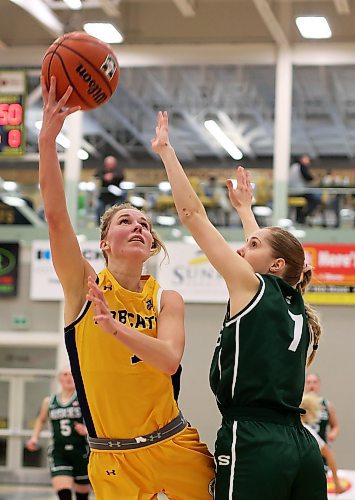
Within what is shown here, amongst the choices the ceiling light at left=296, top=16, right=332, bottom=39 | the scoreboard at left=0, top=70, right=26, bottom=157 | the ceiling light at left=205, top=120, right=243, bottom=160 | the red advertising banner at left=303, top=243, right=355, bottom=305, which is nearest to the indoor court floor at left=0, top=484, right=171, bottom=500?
the red advertising banner at left=303, top=243, right=355, bottom=305

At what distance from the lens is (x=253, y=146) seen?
28750 millimetres

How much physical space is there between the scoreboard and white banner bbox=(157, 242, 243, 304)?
296cm

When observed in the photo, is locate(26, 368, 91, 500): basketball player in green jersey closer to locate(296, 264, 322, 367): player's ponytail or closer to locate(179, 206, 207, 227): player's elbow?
locate(296, 264, 322, 367): player's ponytail

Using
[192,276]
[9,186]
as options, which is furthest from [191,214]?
[9,186]

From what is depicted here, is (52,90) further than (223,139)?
No

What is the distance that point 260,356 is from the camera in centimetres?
400

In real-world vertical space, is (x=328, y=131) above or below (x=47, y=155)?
above

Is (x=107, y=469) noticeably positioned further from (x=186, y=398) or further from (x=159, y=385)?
(x=186, y=398)

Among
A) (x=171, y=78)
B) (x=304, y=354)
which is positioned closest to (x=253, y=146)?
(x=171, y=78)

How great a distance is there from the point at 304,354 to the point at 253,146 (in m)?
24.8

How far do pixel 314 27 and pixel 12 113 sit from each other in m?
5.05

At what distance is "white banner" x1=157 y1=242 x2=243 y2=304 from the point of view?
613 inches

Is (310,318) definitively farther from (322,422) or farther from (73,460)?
(322,422)

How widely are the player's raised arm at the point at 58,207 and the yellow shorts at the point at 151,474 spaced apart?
64 cm
